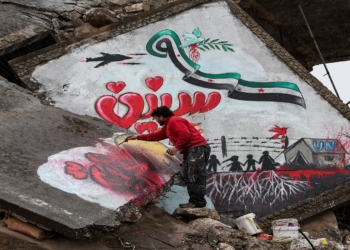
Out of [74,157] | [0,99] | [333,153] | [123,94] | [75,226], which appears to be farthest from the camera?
[123,94]

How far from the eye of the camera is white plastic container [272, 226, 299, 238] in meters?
5.85

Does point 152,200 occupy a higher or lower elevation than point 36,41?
lower

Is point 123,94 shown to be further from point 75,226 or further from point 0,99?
point 75,226

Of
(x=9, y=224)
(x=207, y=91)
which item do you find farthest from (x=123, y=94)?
(x=9, y=224)

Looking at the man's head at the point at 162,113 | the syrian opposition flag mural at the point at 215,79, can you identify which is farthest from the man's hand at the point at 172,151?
the syrian opposition flag mural at the point at 215,79

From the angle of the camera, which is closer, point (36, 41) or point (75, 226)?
point (75, 226)

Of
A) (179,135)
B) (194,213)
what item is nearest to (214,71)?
(179,135)

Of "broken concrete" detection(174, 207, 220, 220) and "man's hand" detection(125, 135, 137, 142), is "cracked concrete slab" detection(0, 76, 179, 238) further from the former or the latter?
"broken concrete" detection(174, 207, 220, 220)

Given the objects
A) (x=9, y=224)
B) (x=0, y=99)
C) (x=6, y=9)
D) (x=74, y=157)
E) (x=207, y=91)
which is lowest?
(x=9, y=224)

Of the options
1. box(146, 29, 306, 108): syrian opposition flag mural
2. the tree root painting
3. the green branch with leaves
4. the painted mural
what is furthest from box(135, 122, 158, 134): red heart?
the green branch with leaves

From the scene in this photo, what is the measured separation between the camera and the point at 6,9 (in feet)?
32.3

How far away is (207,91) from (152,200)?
9.09 ft

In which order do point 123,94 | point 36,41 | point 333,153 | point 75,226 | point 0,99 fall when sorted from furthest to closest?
point 36,41 → point 123,94 → point 333,153 → point 0,99 → point 75,226

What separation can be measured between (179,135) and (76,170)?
4.22 feet
